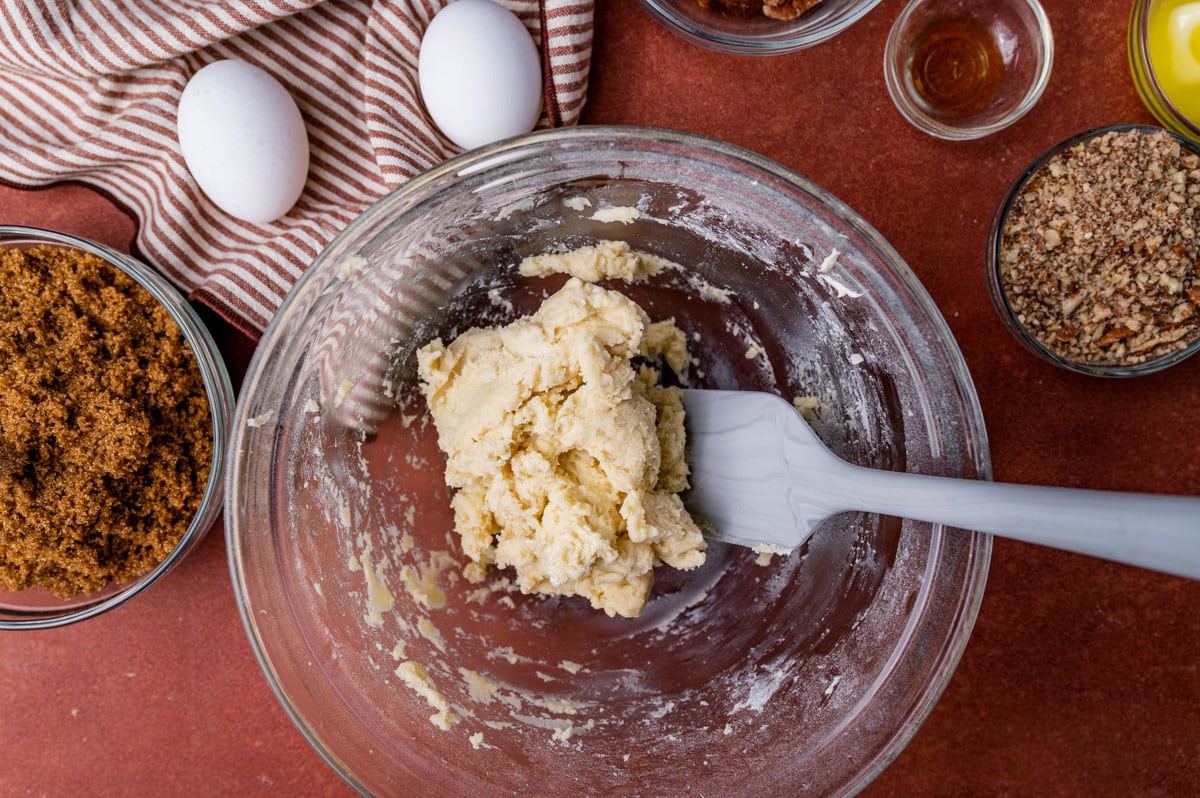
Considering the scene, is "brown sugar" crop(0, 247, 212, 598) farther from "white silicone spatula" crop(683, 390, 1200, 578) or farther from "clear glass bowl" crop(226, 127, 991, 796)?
"white silicone spatula" crop(683, 390, 1200, 578)

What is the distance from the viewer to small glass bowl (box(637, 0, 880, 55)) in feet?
4.65

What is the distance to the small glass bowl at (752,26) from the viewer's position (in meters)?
1.42

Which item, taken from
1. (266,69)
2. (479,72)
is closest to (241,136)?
(266,69)

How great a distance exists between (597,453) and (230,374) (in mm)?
701

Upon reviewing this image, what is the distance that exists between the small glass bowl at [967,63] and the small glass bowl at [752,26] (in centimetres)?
12

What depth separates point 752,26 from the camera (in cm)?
147

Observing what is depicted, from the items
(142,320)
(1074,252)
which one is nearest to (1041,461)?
(1074,252)

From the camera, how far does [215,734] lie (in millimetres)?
1528

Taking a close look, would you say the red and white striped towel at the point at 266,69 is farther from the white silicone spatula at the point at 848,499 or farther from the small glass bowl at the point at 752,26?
the white silicone spatula at the point at 848,499

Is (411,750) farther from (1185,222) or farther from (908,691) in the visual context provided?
(1185,222)

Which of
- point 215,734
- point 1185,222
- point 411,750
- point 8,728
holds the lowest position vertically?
point 8,728

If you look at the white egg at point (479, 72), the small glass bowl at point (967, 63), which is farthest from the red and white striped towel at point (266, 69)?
the small glass bowl at point (967, 63)

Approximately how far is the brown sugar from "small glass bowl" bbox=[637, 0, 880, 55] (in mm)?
964

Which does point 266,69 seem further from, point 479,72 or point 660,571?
point 660,571
